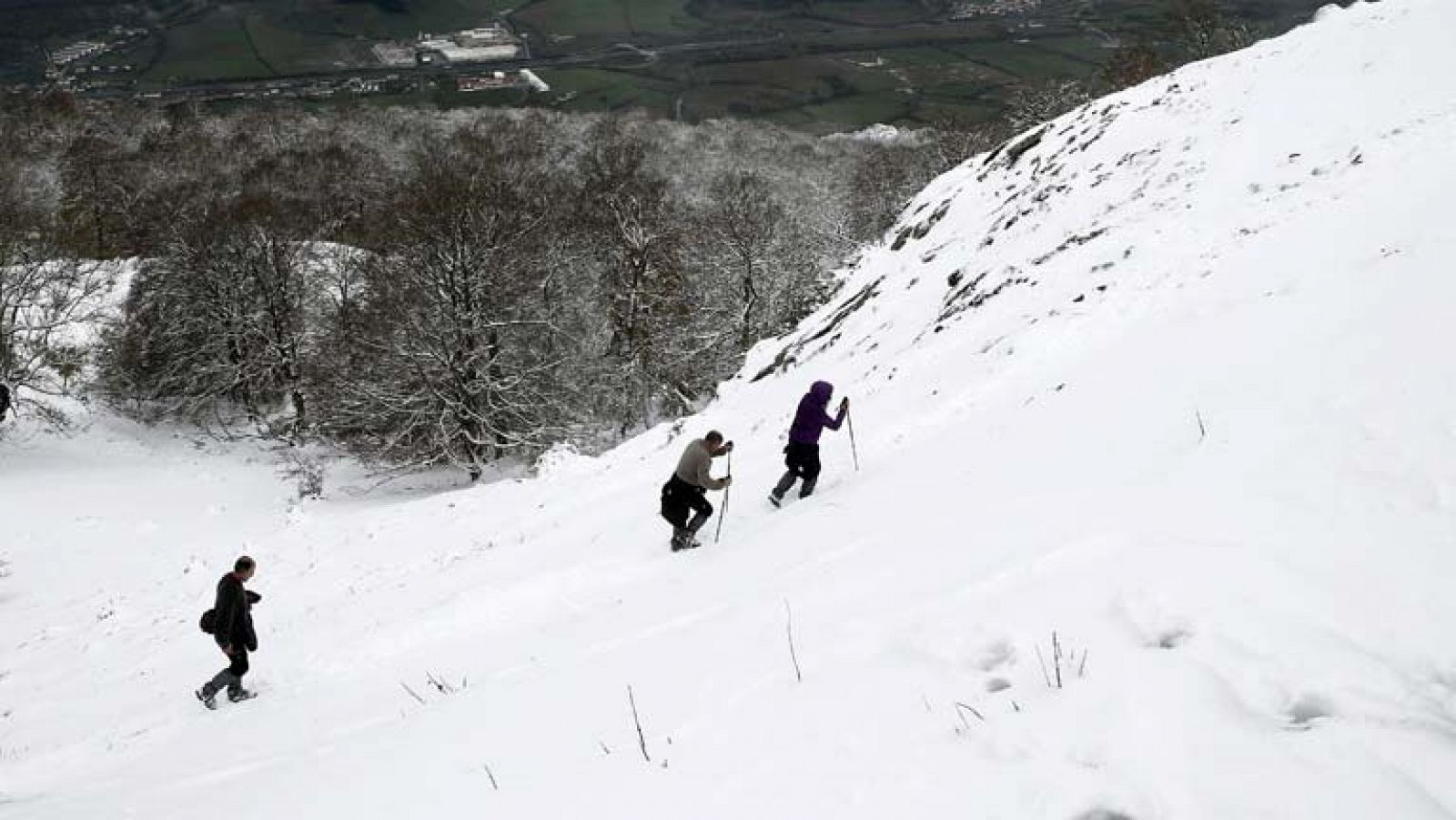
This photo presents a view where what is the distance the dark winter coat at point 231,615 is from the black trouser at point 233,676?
11cm

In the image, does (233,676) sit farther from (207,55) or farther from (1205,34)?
(207,55)

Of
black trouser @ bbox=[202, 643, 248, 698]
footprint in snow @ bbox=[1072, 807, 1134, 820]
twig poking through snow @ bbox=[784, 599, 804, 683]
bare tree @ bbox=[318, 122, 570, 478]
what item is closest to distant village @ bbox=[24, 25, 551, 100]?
bare tree @ bbox=[318, 122, 570, 478]

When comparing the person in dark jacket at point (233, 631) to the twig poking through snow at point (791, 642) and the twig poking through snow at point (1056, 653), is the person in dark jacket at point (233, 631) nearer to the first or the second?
the twig poking through snow at point (791, 642)

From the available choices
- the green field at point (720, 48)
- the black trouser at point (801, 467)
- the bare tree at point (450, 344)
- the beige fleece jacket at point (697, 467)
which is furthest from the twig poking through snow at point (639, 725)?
the green field at point (720, 48)

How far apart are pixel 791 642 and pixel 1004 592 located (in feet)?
4.70

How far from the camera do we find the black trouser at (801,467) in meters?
11.0

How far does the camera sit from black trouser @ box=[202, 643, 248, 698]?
10469mm

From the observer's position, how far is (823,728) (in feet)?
15.7

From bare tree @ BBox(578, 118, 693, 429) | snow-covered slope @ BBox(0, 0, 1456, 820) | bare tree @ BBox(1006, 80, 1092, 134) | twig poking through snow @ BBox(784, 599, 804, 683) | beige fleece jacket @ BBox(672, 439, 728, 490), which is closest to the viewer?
snow-covered slope @ BBox(0, 0, 1456, 820)

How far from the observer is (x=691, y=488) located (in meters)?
10.6

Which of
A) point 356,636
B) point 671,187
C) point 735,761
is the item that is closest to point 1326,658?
point 735,761

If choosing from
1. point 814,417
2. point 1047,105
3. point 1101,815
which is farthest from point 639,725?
point 1047,105

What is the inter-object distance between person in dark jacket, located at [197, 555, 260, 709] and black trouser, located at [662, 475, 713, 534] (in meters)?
4.89

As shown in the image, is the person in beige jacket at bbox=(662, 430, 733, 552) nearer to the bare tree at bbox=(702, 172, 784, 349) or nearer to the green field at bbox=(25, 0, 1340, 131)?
the bare tree at bbox=(702, 172, 784, 349)
